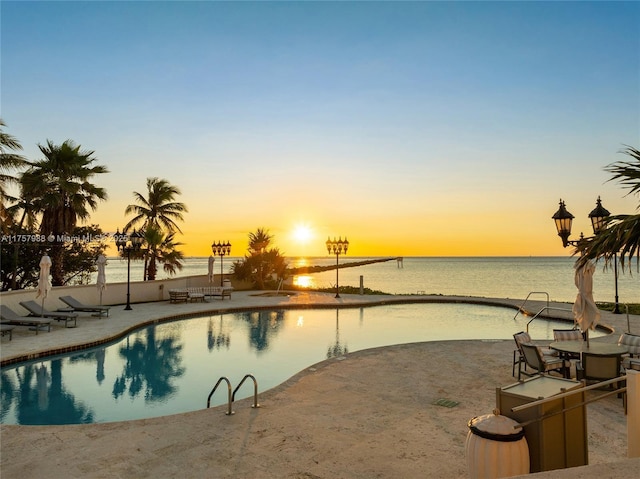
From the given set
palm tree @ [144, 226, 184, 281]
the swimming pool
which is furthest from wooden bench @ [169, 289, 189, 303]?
palm tree @ [144, 226, 184, 281]

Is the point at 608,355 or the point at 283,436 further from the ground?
the point at 608,355

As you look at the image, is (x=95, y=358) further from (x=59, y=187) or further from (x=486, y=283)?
(x=486, y=283)

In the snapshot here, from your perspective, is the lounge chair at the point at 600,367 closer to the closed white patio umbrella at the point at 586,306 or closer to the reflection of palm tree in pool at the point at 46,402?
the closed white patio umbrella at the point at 586,306

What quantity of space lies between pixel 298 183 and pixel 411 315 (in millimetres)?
9919

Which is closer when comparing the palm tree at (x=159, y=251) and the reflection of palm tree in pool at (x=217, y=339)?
the reflection of palm tree in pool at (x=217, y=339)

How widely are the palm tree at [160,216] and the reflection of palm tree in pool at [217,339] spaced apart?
11.2 meters

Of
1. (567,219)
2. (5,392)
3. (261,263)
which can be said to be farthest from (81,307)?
(567,219)

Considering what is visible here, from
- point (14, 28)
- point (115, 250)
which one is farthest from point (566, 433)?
point (115, 250)

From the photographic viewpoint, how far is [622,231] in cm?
505

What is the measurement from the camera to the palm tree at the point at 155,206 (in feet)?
81.8

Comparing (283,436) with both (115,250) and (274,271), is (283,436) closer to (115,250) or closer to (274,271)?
(115,250)

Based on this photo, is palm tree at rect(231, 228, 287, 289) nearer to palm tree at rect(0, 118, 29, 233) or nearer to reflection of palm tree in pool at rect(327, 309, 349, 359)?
palm tree at rect(0, 118, 29, 233)

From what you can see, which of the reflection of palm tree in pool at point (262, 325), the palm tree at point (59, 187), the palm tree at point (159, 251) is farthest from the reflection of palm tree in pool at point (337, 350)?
the palm tree at point (159, 251)

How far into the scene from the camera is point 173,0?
1123 cm
